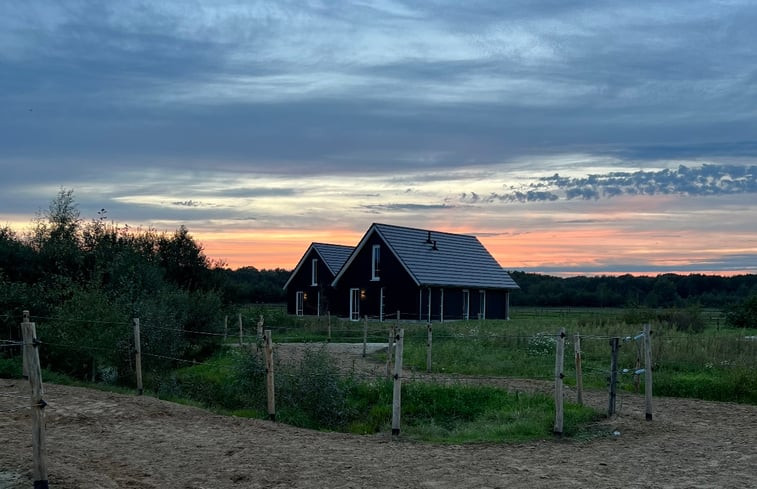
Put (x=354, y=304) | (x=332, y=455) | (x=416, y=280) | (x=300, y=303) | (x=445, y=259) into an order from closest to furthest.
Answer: (x=332, y=455)
(x=416, y=280)
(x=445, y=259)
(x=354, y=304)
(x=300, y=303)

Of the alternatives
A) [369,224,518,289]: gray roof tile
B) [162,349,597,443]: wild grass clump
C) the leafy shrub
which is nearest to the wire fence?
the leafy shrub

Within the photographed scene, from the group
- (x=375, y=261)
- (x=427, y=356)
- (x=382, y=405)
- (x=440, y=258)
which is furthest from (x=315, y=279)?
(x=382, y=405)

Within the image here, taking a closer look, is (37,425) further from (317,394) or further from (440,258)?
(440,258)

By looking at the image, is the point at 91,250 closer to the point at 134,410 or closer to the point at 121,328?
the point at 121,328

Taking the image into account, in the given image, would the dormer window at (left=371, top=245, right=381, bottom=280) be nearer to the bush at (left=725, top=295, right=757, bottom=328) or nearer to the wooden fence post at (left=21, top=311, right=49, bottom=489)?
the bush at (left=725, top=295, right=757, bottom=328)

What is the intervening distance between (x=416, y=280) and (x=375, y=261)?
13.1 ft

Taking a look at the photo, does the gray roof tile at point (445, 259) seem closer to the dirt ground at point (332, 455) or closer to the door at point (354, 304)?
the door at point (354, 304)

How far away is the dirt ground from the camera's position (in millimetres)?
9344

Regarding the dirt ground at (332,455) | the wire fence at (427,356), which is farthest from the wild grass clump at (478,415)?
the wire fence at (427,356)

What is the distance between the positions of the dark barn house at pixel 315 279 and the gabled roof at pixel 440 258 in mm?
4914

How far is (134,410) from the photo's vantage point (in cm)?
1445

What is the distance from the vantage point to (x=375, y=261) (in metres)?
44.9

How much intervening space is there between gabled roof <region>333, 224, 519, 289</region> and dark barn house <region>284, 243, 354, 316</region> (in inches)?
193

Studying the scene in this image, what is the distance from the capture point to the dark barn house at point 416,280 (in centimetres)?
4291
